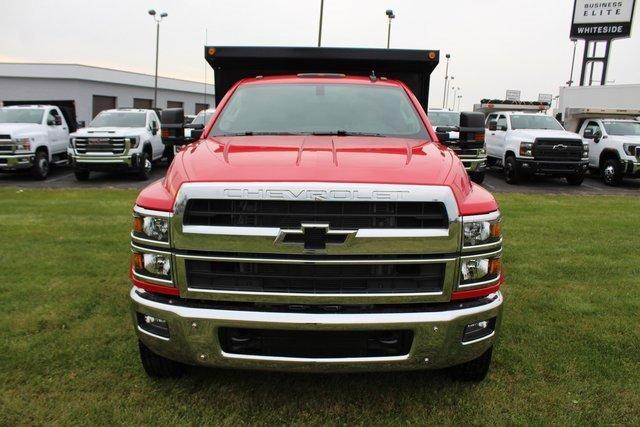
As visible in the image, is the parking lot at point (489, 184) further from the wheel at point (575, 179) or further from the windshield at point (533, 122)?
the windshield at point (533, 122)

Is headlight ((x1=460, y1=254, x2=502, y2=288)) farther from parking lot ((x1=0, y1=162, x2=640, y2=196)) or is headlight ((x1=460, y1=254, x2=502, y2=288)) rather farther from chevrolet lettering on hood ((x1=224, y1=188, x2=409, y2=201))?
parking lot ((x1=0, y1=162, x2=640, y2=196))

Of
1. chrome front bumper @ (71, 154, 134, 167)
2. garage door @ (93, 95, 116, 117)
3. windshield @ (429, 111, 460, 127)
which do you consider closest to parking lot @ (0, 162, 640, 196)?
chrome front bumper @ (71, 154, 134, 167)

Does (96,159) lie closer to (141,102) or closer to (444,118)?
(444,118)

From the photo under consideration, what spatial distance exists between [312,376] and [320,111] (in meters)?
1.95

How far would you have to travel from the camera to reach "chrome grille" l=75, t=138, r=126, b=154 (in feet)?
46.2

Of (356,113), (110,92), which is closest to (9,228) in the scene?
(356,113)

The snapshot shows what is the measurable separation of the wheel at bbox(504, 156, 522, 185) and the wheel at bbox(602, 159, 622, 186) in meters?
2.59

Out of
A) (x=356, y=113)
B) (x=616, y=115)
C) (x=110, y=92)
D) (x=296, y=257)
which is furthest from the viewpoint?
(x=110, y=92)

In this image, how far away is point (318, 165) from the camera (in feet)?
9.41

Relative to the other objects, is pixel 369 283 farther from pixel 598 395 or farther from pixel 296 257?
pixel 598 395

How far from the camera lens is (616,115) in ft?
59.8

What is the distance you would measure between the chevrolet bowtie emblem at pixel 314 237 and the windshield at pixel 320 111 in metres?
1.41

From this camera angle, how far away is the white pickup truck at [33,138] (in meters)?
13.9

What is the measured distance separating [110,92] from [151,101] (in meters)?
4.94
